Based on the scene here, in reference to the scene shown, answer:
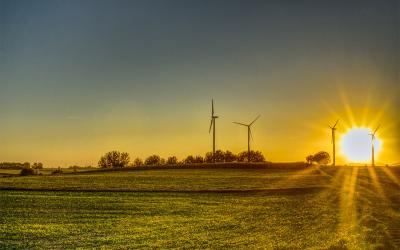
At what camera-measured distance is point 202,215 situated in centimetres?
3231

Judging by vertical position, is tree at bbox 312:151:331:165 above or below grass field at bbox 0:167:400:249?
above

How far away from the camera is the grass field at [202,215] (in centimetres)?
2222

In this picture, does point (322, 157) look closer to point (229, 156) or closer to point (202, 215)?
point (229, 156)

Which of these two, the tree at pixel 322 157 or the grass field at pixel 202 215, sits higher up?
the tree at pixel 322 157

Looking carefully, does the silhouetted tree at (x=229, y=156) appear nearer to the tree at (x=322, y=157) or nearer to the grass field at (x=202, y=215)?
the tree at (x=322, y=157)

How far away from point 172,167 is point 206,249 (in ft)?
221

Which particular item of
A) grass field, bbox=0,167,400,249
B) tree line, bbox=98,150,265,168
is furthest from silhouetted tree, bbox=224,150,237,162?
grass field, bbox=0,167,400,249

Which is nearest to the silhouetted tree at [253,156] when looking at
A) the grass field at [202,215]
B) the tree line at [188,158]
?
the tree line at [188,158]

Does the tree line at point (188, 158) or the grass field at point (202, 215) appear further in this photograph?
the tree line at point (188, 158)

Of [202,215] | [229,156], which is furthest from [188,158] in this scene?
[202,215]

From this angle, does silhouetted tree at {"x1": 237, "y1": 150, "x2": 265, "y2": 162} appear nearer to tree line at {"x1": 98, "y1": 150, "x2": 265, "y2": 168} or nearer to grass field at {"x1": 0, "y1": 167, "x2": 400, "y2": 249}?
tree line at {"x1": 98, "y1": 150, "x2": 265, "y2": 168}

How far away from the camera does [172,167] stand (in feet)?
287

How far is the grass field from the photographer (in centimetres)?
2222

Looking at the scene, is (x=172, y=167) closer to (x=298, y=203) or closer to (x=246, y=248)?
(x=298, y=203)
